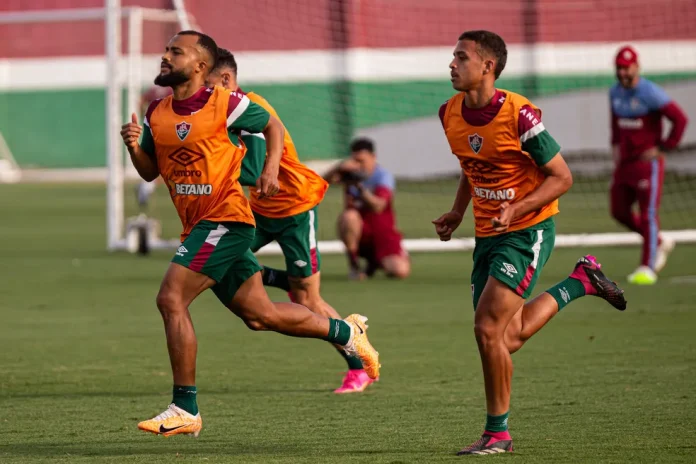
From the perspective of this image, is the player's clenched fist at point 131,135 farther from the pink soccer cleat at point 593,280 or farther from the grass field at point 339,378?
the pink soccer cleat at point 593,280

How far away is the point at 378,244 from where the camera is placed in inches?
543

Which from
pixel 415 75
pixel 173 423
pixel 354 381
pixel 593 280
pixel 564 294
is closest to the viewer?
pixel 173 423

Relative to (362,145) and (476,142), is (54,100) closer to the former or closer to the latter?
(362,145)

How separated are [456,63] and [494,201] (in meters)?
0.67

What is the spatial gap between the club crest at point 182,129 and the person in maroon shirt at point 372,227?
7.32m

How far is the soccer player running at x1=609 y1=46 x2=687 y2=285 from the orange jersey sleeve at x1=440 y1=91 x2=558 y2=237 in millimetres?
6564

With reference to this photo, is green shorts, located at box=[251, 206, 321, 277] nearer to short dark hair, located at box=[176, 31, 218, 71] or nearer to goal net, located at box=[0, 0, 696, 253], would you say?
short dark hair, located at box=[176, 31, 218, 71]

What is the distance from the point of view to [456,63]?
5777mm

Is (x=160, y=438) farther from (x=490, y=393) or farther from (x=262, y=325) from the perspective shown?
(x=490, y=393)

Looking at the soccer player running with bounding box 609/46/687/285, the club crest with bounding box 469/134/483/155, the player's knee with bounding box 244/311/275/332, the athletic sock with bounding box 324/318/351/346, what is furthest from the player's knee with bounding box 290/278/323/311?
the soccer player running with bounding box 609/46/687/285

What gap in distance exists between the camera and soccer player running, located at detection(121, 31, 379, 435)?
592 cm

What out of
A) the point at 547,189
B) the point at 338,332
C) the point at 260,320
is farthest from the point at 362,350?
the point at 547,189

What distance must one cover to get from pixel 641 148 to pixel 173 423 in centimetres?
786

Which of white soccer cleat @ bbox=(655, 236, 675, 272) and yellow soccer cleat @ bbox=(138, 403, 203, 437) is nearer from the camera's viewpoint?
yellow soccer cleat @ bbox=(138, 403, 203, 437)
